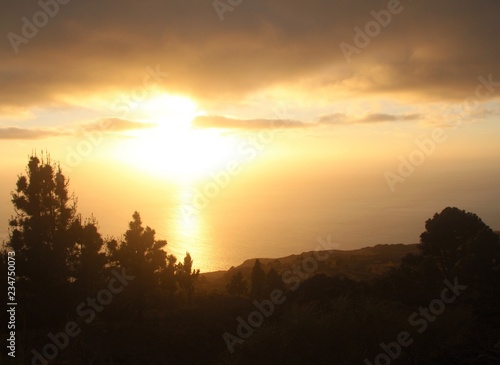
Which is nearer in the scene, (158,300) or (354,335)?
(354,335)

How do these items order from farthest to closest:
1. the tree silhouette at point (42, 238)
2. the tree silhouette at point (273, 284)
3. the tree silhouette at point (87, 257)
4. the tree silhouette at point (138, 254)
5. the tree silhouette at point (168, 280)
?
the tree silhouette at point (273, 284) < the tree silhouette at point (168, 280) < the tree silhouette at point (138, 254) < the tree silhouette at point (87, 257) < the tree silhouette at point (42, 238)

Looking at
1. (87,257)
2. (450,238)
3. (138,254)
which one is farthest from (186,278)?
(450,238)

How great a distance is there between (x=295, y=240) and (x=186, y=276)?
121m

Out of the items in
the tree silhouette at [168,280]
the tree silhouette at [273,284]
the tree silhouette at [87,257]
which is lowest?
the tree silhouette at [273,284]

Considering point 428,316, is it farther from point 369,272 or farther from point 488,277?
point 369,272

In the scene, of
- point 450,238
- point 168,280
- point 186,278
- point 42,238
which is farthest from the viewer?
point 168,280

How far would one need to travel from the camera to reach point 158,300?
1139 inches

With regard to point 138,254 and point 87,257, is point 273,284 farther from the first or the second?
point 87,257

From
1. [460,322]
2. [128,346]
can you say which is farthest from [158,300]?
[460,322]

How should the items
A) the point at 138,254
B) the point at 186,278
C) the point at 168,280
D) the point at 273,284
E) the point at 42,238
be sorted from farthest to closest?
the point at 273,284, the point at 168,280, the point at 186,278, the point at 138,254, the point at 42,238

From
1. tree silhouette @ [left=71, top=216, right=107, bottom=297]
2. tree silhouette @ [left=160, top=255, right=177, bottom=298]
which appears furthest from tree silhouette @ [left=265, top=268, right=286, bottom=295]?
tree silhouette @ [left=71, top=216, right=107, bottom=297]

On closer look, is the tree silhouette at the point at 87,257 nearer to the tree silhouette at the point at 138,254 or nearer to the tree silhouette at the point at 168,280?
the tree silhouette at the point at 138,254

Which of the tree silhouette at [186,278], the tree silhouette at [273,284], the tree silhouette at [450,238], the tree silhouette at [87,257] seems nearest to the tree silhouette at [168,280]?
the tree silhouette at [186,278]

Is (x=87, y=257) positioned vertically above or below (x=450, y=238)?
above
